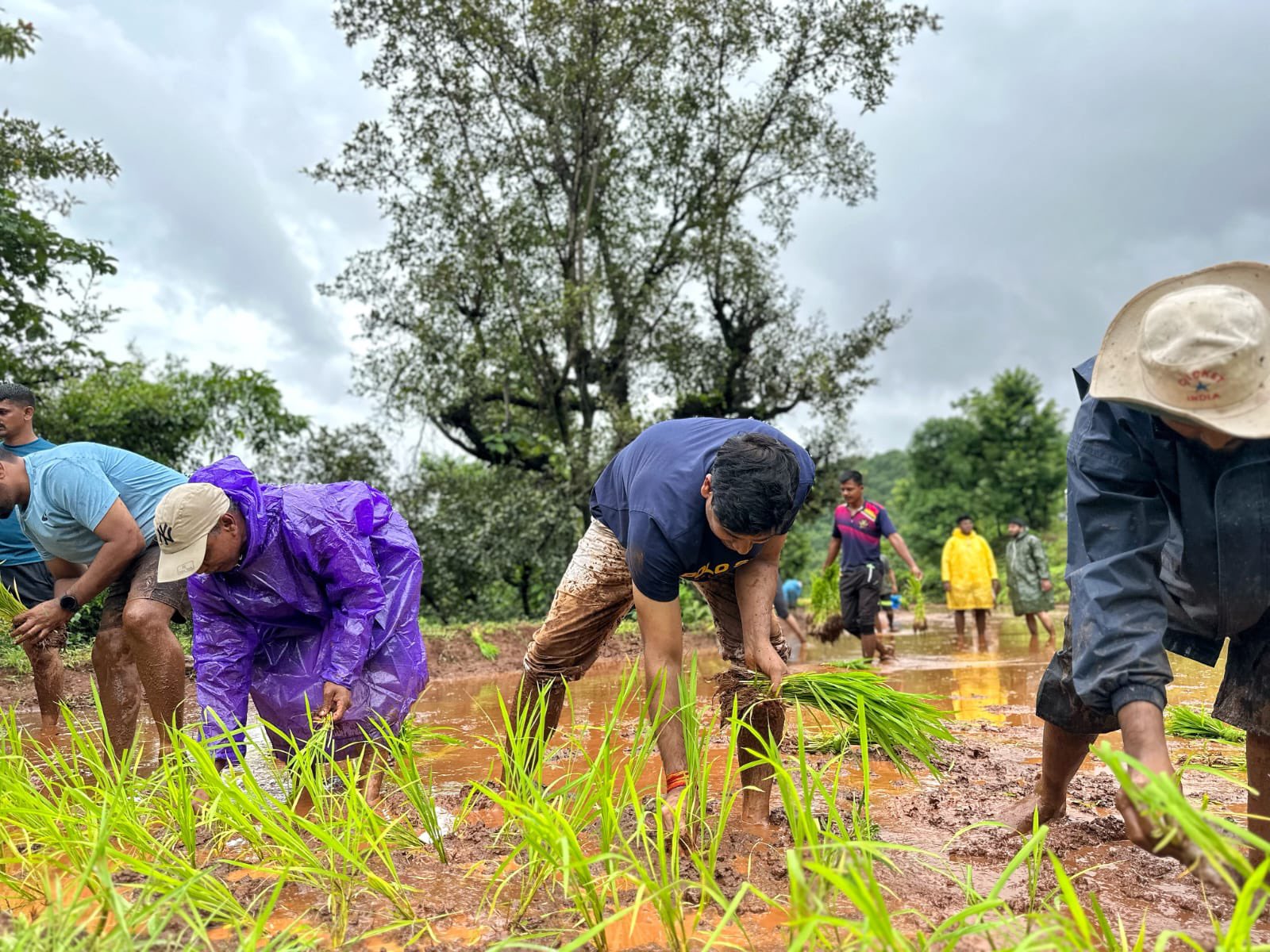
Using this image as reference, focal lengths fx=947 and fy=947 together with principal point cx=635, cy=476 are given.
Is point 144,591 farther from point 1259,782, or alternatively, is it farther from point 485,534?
point 485,534

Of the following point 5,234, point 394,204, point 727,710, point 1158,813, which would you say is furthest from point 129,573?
point 394,204

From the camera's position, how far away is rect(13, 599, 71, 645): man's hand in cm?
387

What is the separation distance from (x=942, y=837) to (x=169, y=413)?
10.7 metres

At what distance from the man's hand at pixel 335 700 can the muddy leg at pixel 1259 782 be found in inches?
106

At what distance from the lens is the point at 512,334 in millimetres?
14680

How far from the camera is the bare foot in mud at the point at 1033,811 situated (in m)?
2.85

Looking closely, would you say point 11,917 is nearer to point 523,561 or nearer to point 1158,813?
point 1158,813

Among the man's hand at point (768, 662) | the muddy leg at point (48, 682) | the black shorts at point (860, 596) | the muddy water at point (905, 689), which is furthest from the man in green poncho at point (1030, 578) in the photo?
the muddy leg at point (48, 682)

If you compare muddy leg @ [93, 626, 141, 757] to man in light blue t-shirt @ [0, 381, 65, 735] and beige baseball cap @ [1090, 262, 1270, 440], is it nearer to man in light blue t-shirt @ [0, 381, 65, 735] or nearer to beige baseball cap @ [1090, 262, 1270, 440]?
man in light blue t-shirt @ [0, 381, 65, 735]

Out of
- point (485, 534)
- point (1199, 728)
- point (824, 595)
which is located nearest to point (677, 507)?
point (1199, 728)

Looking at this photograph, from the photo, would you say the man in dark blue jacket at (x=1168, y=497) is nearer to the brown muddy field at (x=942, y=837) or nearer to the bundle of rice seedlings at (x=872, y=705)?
the brown muddy field at (x=942, y=837)

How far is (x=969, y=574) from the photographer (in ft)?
35.3

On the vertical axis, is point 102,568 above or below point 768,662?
above

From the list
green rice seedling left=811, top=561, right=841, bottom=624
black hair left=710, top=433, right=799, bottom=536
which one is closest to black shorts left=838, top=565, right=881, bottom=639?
green rice seedling left=811, top=561, right=841, bottom=624
